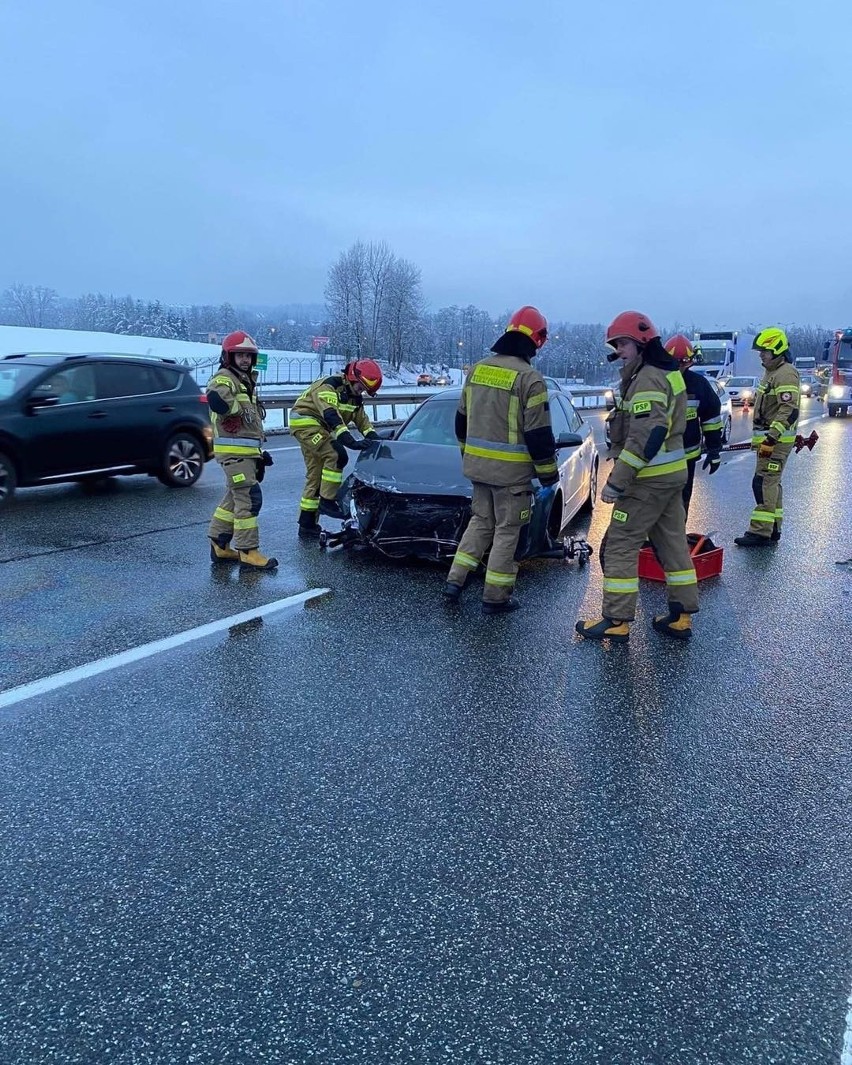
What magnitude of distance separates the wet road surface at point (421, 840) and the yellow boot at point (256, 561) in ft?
3.02

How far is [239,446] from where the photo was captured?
6.38m

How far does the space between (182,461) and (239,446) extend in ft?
14.4

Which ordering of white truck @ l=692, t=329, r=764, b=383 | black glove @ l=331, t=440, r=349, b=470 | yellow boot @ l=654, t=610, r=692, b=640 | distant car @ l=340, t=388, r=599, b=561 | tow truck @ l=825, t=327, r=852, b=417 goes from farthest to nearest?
white truck @ l=692, t=329, r=764, b=383 < tow truck @ l=825, t=327, r=852, b=417 < black glove @ l=331, t=440, r=349, b=470 < distant car @ l=340, t=388, r=599, b=561 < yellow boot @ l=654, t=610, r=692, b=640

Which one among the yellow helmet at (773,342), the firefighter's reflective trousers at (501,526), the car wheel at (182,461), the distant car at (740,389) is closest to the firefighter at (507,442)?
the firefighter's reflective trousers at (501,526)

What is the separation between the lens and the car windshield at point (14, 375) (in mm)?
8836

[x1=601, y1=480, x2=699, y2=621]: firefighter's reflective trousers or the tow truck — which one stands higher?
the tow truck

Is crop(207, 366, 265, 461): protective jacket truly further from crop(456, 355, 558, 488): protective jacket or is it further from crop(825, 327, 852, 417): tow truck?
crop(825, 327, 852, 417): tow truck

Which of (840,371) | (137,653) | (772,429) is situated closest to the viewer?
(137,653)

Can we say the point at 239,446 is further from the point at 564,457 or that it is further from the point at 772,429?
the point at 772,429

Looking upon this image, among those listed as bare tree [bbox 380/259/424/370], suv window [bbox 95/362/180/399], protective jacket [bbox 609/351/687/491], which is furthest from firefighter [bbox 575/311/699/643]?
bare tree [bbox 380/259/424/370]

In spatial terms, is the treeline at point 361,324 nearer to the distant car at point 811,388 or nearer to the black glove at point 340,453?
the distant car at point 811,388

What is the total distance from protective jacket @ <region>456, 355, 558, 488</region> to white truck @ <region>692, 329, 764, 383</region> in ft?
107

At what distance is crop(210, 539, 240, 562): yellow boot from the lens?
6.57 metres

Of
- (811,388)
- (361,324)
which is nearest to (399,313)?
(361,324)
